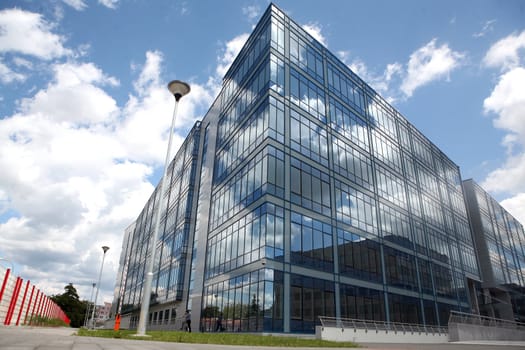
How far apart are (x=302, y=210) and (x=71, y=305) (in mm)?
105981

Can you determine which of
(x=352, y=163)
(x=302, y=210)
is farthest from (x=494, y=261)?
(x=302, y=210)

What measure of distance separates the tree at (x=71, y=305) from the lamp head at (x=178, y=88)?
353 feet

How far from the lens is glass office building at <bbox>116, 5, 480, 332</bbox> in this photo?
25.2 m

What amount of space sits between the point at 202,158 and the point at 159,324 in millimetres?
21923

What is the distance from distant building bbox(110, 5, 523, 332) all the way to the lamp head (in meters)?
6.62

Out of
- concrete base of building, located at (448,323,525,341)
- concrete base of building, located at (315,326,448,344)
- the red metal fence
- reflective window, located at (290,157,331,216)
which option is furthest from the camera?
concrete base of building, located at (448,323,525,341)

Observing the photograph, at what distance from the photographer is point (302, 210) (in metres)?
26.9

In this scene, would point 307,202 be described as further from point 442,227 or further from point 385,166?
point 442,227

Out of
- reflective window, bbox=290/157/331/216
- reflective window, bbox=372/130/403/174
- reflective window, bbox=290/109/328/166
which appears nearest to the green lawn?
reflective window, bbox=290/157/331/216

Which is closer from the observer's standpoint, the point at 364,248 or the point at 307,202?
the point at 307,202

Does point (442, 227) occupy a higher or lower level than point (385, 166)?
lower

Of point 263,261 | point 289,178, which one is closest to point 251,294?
point 263,261

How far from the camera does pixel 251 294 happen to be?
24094 mm

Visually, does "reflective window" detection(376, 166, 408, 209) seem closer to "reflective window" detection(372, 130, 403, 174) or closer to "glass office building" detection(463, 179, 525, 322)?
"reflective window" detection(372, 130, 403, 174)
